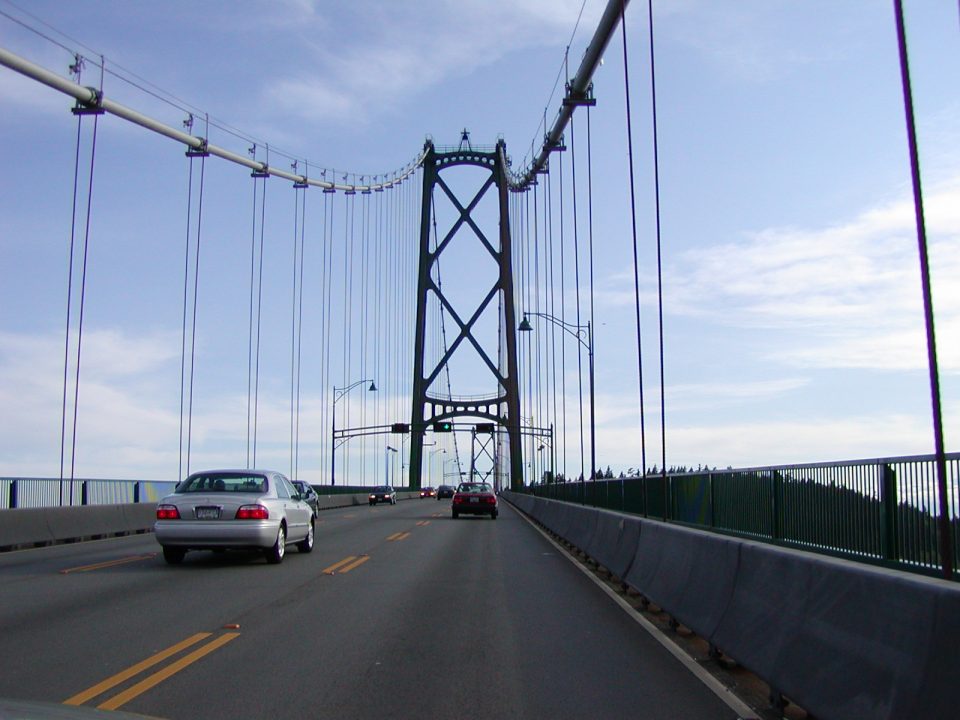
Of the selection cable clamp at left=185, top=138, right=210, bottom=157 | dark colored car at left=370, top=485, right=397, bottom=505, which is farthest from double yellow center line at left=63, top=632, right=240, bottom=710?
dark colored car at left=370, top=485, right=397, bottom=505

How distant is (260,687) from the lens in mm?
7008

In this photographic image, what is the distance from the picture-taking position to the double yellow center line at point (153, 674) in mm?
6477

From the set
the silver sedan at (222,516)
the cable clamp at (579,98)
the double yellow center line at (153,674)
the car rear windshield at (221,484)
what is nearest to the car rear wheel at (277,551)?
the silver sedan at (222,516)

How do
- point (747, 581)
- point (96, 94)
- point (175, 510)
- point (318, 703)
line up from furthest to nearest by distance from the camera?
point (96, 94) → point (175, 510) → point (747, 581) → point (318, 703)

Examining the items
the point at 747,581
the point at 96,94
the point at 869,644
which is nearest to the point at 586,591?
the point at 747,581

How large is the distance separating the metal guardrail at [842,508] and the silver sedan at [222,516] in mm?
6138

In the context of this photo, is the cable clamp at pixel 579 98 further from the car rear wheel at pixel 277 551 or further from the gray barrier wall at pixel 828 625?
the gray barrier wall at pixel 828 625

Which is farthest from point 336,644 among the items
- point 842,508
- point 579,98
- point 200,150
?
point 200,150

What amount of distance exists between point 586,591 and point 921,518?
6.43m

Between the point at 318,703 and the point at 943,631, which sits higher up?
the point at 943,631

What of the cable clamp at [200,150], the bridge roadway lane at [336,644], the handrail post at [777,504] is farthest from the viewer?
the cable clamp at [200,150]

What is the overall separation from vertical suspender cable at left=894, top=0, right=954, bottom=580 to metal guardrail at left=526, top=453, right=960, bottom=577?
18cm

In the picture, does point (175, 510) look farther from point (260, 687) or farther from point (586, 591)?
point (260, 687)

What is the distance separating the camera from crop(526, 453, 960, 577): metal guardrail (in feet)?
23.5
